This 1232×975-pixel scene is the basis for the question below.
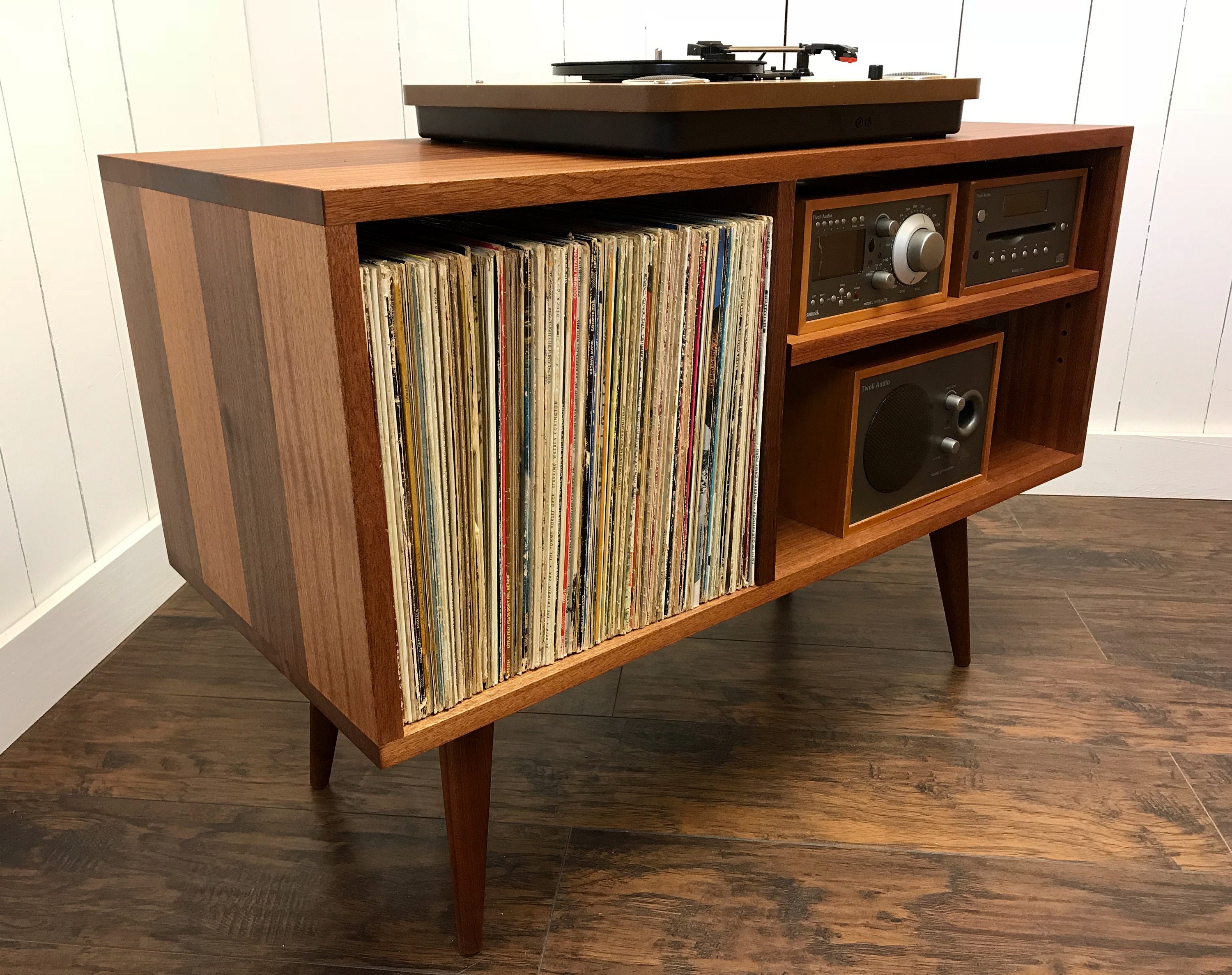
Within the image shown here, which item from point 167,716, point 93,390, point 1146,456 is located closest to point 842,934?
point 167,716

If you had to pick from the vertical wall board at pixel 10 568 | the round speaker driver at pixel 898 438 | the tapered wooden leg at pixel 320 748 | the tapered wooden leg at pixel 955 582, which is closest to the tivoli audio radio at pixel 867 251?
the round speaker driver at pixel 898 438

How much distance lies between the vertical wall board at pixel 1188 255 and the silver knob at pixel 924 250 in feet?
3.75

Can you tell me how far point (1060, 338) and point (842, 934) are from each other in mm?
754

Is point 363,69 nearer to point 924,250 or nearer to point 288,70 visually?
point 288,70

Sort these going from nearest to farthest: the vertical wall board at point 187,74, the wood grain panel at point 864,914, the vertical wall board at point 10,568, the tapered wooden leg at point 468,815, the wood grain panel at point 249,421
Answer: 1. the wood grain panel at point 249,421
2. the tapered wooden leg at point 468,815
3. the wood grain panel at point 864,914
4. the vertical wall board at point 10,568
5. the vertical wall board at point 187,74

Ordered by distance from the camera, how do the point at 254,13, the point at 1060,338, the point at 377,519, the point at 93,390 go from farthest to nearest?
the point at 254,13
the point at 93,390
the point at 1060,338
the point at 377,519

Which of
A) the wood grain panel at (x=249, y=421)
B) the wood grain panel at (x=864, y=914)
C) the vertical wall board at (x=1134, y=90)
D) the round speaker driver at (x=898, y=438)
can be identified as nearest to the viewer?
the wood grain panel at (x=249, y=421)

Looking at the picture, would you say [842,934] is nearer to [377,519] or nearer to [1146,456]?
[377,519]

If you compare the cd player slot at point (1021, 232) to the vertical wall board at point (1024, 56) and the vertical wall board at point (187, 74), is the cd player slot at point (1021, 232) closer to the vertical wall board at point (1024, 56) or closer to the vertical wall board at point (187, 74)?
the vertical wall board at point (1024, 56)

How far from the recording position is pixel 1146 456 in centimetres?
201

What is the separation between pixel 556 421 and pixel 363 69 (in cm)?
124

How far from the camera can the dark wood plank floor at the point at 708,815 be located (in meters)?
0.97

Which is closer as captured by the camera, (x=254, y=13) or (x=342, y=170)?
(x=342, y=170)

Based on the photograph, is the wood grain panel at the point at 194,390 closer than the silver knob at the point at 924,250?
Yes
